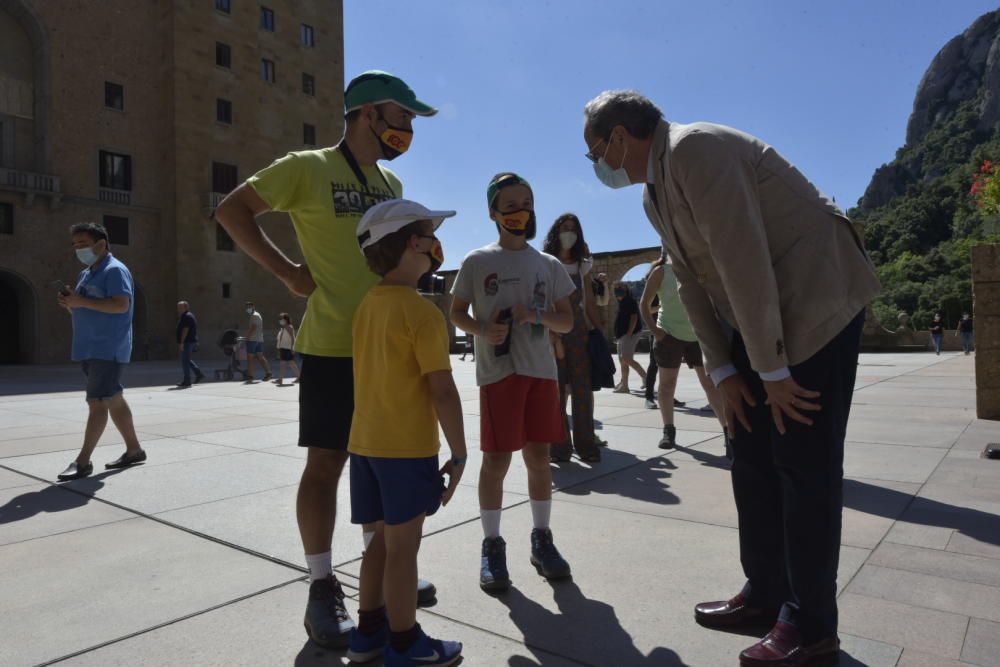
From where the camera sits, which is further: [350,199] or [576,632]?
[350,199]

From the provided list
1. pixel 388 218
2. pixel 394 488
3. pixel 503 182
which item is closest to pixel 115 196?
pixel 503 182

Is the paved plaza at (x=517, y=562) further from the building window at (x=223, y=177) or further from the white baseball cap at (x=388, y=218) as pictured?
the building window at (x=223, y=177)

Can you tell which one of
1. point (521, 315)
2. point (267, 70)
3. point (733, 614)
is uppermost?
point (267, 70)

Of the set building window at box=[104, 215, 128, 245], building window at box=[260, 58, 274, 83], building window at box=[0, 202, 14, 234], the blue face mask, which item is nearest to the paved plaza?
the blue face mask

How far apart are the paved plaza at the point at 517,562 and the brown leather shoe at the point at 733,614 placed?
5 centimetres

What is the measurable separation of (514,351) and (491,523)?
0.76 meters

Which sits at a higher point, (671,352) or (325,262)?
(325,262)

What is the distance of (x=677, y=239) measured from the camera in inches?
92.1

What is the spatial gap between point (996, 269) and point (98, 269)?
820cm

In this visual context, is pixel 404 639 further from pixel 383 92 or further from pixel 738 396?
pixel 383 92

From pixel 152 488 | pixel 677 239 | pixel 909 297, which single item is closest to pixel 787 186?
pixel 677 239

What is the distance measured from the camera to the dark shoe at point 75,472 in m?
4.63

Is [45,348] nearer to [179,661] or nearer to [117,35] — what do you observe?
[117,35]

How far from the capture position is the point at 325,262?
8.35 feet
